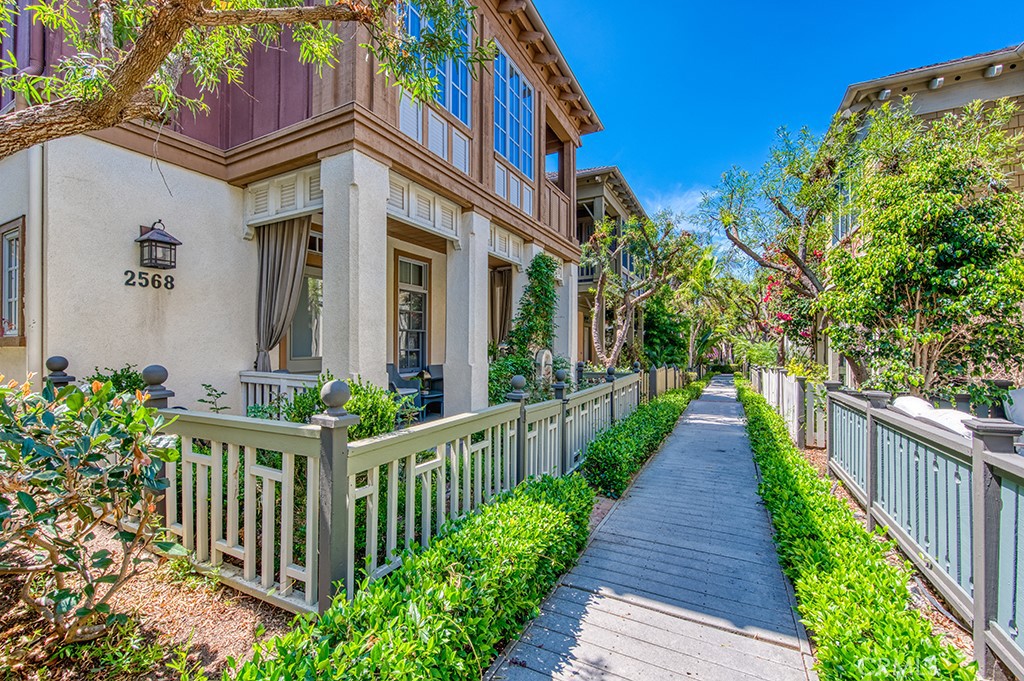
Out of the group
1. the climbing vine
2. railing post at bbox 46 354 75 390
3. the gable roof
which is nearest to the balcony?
the climbing vine

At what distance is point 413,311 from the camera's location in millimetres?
9312

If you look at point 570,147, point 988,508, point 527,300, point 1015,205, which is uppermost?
point 570,147

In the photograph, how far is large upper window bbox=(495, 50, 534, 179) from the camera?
7.83 metres

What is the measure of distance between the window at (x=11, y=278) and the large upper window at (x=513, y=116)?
6.41 metres

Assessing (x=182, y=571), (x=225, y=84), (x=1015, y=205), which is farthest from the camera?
(x=225, y=84)

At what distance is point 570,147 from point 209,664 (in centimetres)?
1124

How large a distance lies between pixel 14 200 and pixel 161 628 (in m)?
5.38

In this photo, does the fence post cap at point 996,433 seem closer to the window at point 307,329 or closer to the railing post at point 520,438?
the railing post at point 520,438

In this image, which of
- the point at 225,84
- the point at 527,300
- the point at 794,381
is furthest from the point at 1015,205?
the point at 225,84

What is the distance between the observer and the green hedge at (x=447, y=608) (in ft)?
5.45

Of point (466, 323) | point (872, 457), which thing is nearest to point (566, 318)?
point (466, 323)

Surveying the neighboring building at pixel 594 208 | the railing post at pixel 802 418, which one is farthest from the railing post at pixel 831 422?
the neighboring building at pixel 594 208

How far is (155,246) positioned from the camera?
515 centimetres

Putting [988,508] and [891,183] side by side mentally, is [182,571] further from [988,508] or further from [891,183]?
[891,183]
